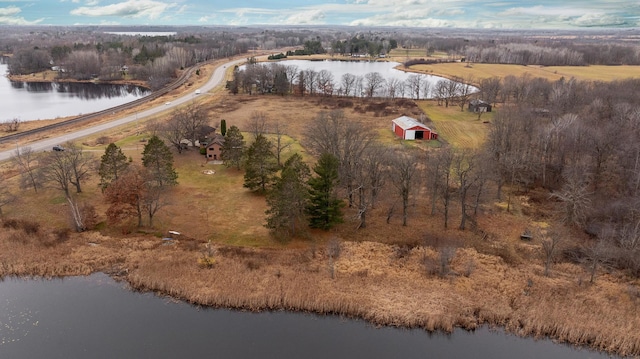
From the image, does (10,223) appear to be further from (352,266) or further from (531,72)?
(531,72)

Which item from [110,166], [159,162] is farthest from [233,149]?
[110,166]

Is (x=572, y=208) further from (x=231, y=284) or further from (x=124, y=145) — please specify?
(x=124, y=145)

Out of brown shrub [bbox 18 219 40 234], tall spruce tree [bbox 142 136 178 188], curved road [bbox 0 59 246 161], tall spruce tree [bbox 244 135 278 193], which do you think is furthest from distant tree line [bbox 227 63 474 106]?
brown shrub [bbox 18 219 40 234]

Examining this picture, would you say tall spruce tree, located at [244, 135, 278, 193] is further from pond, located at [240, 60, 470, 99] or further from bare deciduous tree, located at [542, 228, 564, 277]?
pond, located at [240, 60, 470, 99]

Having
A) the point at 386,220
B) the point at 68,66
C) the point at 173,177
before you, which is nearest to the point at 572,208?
the point at 386,220

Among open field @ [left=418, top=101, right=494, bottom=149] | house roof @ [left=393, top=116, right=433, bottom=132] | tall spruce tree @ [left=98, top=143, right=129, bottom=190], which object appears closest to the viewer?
tall spruce tree @ [left=98, top=143, right=129, bottom=190]
